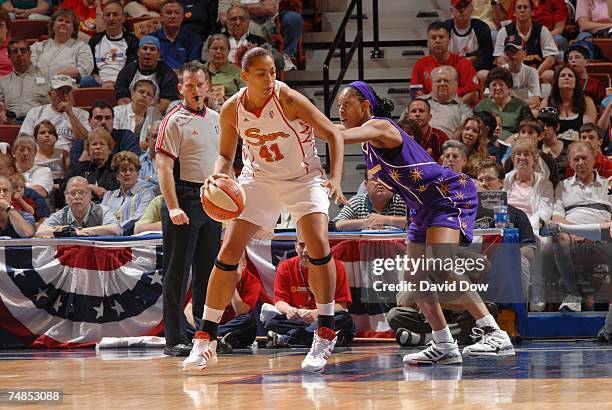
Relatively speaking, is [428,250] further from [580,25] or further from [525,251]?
[580,25]

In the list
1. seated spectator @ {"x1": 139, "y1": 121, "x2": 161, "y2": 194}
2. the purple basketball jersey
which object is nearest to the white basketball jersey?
the purple basketball jersey

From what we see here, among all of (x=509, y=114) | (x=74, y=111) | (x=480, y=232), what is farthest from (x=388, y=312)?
(x=74, y=111)

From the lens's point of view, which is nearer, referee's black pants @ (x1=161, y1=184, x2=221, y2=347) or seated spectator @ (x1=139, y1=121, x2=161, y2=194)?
referee's black pants @ (x1=161, y1=184, x2=221, y2=347)

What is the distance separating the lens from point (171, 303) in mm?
7738

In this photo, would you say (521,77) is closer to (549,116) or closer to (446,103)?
(446,103)

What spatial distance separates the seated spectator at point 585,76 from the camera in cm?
1180

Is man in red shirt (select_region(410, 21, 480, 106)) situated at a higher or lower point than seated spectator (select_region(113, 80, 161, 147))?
higher

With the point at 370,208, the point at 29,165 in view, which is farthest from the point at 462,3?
the point at 29,165

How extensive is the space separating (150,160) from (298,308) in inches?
129

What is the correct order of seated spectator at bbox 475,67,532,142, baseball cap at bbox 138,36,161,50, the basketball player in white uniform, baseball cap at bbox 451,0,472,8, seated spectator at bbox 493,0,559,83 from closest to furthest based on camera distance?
the basketball player in white uniform, seated spectator at bbox 475,67,532,142, seated spectator at bbox 493,0,559,83, baseball cap at bbox 451,0,472,8, baseball cap at bbox 138,36,161,50

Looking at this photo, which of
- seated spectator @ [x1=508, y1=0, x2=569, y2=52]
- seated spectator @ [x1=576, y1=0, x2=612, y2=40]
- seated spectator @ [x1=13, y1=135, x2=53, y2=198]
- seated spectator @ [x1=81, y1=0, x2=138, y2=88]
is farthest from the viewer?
seated spectator @ [x1=81, y1=0, x2=138, y2=88]

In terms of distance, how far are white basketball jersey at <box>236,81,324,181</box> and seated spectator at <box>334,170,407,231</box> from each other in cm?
249

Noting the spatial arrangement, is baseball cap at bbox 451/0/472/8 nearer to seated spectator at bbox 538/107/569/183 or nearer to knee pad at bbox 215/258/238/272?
seated spectator at bbox 538/107/569/183

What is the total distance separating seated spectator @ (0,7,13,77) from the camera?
13797 millimetres
